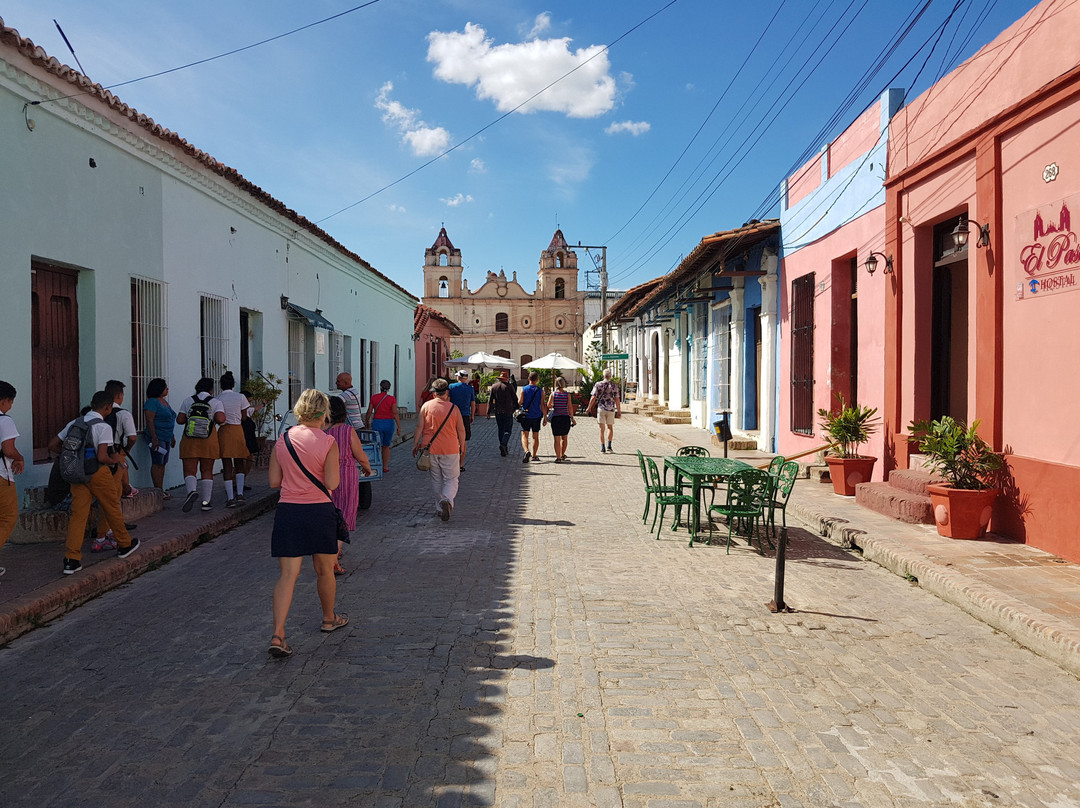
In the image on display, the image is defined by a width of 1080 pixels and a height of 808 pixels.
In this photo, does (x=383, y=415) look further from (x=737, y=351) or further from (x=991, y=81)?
(x=737, y=351)

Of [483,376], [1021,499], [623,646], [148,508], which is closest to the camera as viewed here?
[623,646]

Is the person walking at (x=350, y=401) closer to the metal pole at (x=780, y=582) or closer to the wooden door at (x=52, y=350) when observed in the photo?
the wooden door at (x=52, y=350)

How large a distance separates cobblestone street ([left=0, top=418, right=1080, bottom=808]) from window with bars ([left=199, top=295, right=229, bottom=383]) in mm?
5464

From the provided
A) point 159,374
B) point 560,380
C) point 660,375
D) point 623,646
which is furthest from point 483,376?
point 623,646

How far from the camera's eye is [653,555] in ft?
25.0

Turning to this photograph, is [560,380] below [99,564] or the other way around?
the other way around

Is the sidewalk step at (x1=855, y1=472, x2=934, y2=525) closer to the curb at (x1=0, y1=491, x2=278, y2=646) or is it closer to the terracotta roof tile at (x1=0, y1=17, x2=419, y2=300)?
the curb at (x1=0, y1=491, x2=278, y2=646)

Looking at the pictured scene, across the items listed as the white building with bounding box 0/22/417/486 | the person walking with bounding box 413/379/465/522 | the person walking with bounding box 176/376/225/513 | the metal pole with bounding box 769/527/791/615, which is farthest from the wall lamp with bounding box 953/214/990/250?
the white building with bounding box 0/22/417/486

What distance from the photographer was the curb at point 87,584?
524 centimetres

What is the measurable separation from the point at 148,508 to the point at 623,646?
19.3ft

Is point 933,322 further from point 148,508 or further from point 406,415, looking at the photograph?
point 406,415

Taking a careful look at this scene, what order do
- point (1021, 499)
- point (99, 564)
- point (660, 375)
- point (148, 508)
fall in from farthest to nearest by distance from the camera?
point (660, 375), point (148, 508), point (1021, 499), point (99, 564)

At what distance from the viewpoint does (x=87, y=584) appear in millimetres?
6055

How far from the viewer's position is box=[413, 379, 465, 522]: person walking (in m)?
8.99
